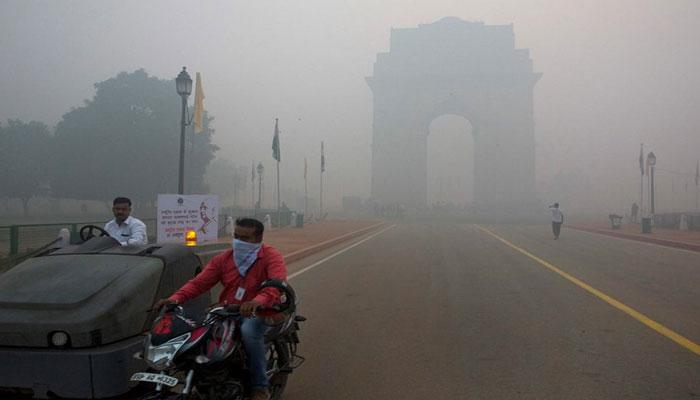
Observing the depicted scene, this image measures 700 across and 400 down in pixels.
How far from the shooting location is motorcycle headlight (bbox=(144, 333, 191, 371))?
10.1 ft

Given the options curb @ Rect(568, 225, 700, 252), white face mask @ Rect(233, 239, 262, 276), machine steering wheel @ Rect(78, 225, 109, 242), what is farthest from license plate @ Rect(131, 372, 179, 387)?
curb @ Rect(568, 225, 700, 252)

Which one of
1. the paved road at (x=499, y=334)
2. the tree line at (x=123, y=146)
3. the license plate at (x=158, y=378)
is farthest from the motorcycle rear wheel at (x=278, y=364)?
the tree line at (x=123, y=146)

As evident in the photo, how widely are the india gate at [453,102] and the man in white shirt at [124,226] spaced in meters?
67.9

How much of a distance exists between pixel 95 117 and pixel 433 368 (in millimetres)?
49638

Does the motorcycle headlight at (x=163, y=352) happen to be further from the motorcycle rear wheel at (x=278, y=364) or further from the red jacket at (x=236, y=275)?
the motorcycle rear wheel at (x=278, y=364)

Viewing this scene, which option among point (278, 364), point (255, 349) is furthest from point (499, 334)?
point (255, 349)

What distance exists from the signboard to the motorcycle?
10.6m

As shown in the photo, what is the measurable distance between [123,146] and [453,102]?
1787 inches

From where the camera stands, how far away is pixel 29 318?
3.42m

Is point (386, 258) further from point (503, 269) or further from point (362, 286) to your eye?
point (362, 286)

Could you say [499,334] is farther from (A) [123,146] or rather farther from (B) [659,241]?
(A) [123,146]

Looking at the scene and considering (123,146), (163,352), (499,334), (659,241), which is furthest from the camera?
(123,146)

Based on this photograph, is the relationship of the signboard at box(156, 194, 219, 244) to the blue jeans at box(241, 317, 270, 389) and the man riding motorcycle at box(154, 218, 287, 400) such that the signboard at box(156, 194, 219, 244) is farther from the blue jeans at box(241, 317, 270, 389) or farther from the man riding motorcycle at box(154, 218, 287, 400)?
the blue jeans at box(241, 317, 270, 389)

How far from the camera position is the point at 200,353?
3.20m
